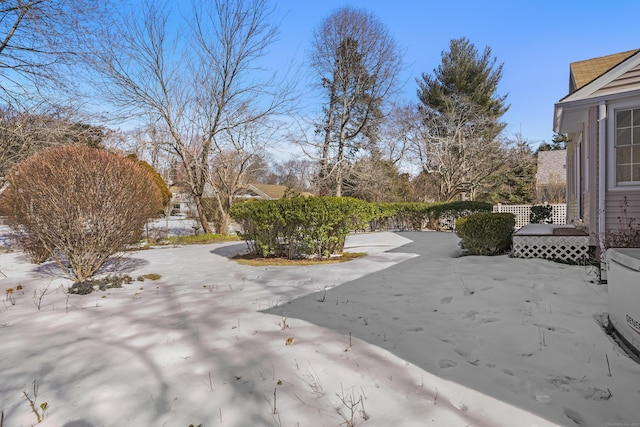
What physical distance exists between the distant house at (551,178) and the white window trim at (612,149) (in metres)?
23.3

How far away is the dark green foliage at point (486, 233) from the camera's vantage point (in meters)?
7.46

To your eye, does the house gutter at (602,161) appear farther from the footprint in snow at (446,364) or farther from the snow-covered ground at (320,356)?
the footprint in snow at (446,364)

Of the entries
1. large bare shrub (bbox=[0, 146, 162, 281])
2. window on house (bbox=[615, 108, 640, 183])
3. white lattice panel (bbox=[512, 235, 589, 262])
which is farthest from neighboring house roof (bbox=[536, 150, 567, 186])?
large bare shrub (bbox=[0, 146, 162, 281])

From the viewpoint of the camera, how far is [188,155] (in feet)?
44.7

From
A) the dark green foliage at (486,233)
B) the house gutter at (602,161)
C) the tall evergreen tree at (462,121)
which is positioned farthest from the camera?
the tall evergreen tree at (462,121)

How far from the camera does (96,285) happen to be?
513cm

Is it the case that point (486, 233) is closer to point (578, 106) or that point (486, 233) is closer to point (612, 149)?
point (612, 149)

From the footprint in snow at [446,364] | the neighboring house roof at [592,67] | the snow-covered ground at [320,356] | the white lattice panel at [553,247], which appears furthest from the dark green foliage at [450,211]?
the footprint in snow at [446,364]

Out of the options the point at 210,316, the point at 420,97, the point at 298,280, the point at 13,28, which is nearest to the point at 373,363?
the point at 210,316

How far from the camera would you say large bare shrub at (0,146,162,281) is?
5133mm

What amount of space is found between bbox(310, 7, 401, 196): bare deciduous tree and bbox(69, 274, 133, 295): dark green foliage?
15793 millimetres

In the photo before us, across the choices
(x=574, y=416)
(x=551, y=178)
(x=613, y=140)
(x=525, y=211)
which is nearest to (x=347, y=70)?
(x=525, y=211)

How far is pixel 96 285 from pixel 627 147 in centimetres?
906

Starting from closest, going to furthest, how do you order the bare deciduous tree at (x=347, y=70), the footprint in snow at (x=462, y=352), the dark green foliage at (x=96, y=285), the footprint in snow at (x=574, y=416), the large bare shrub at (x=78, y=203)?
the footprint in snow at (x=574, y=416) < the footprint in snow at (x=462, y=352) < the dark green foliage at (x=96, y=285) < the large bare shrub at (x=78, y=203) < the bare deciduous tree at (x=347, y=70)
